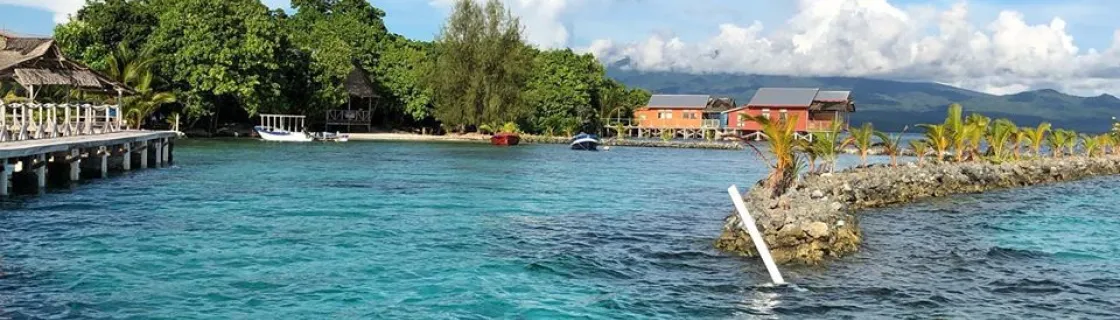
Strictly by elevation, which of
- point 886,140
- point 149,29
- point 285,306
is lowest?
point 285,306

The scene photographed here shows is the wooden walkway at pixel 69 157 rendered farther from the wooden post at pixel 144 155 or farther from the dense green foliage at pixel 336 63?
the dense green foliage at pixel 336 63

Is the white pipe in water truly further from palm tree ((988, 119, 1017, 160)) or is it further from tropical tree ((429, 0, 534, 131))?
tropical tree ((429, 0, 534, 131))

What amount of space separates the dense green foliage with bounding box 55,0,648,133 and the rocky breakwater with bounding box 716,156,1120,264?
4429 cm

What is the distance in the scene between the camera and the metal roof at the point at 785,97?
85.2 metres

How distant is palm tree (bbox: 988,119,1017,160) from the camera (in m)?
37.2

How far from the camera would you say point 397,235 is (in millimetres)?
17422

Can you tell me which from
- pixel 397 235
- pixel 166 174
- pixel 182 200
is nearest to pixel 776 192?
pixel 397 235

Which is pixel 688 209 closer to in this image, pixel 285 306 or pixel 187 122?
pixel 285 306

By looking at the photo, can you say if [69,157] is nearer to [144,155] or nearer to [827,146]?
[144,155]

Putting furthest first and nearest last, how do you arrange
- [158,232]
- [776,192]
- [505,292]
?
[776,192], [158,232], [505,292]

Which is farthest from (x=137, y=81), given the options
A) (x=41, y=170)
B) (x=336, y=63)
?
(x=41, y=170)

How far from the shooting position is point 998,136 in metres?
37.3

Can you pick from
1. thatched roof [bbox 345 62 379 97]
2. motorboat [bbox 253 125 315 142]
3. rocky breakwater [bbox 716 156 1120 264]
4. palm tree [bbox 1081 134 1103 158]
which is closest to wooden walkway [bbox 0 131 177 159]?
rocky breakwater [bbox 716 156 1120 264]

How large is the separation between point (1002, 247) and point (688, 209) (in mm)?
8279
